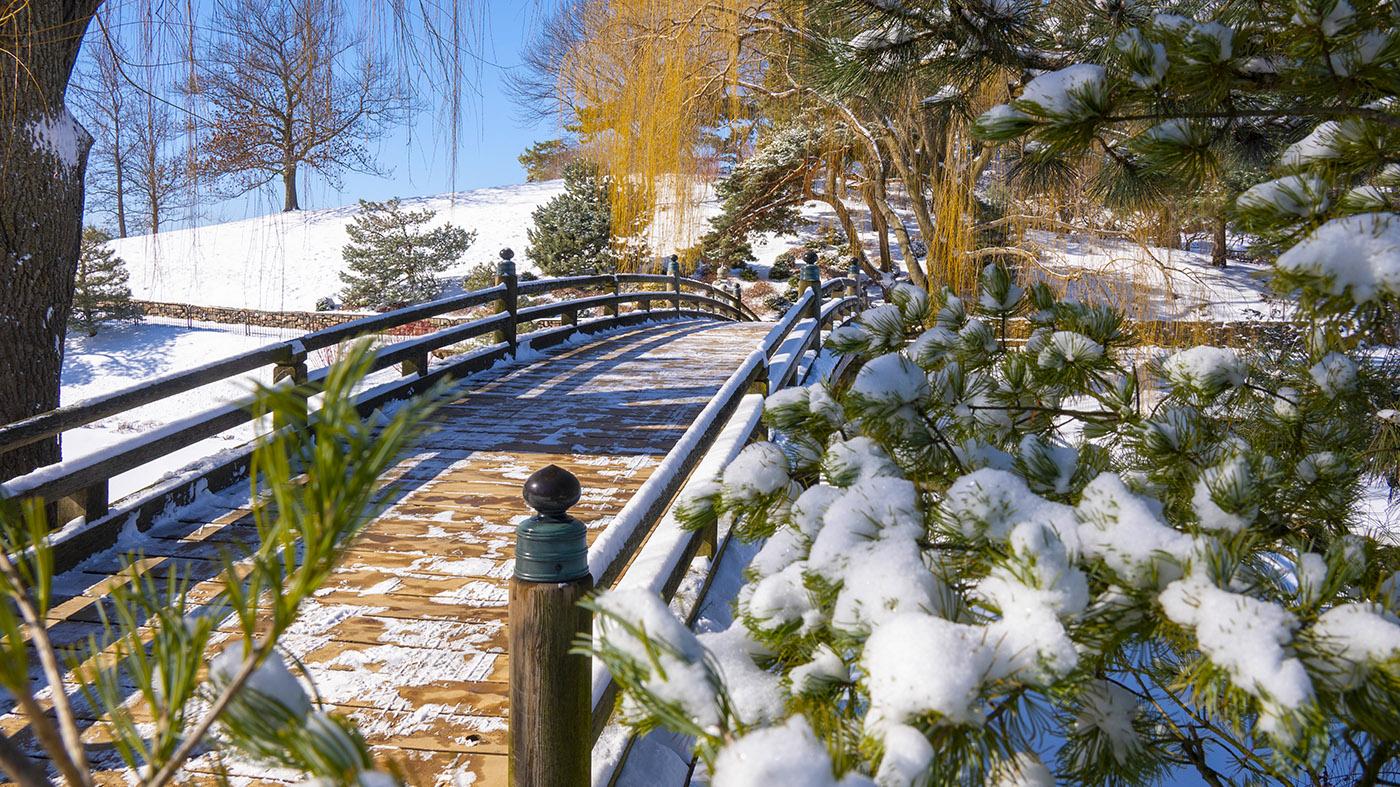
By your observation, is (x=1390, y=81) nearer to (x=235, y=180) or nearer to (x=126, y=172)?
(x=235, y=180)

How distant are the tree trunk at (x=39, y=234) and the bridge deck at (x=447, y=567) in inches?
45.1

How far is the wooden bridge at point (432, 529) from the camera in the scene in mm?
3021

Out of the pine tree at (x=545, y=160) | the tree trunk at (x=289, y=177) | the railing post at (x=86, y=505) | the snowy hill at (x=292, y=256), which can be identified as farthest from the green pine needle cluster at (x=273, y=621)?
the pine tree at (x=545, y=160)

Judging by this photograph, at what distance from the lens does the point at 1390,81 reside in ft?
6.24

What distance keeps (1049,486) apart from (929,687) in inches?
39.1

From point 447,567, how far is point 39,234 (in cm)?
296

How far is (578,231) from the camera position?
30.0 m

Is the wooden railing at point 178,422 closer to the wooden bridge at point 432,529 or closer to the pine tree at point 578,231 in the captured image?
the wooden bridge at point 432,529

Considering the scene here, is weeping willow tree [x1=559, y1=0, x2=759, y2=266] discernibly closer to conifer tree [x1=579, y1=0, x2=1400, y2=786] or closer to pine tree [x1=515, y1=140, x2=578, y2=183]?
conifer tree [x1=579, y1=0, x2=1400, y2=786]

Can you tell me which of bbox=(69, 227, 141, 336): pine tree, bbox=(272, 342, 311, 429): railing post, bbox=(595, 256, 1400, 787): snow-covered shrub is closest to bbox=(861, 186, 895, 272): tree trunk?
bbox=(272, 342, 311, 429): railing post

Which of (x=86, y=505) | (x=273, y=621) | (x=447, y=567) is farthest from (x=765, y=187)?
(x=273, y=621)

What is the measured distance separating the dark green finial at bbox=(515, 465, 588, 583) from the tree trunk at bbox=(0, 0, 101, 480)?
4.11 meters

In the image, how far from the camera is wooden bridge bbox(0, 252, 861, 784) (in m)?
3.02

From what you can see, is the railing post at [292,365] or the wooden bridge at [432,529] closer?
the wooden bridge at [432,529]
